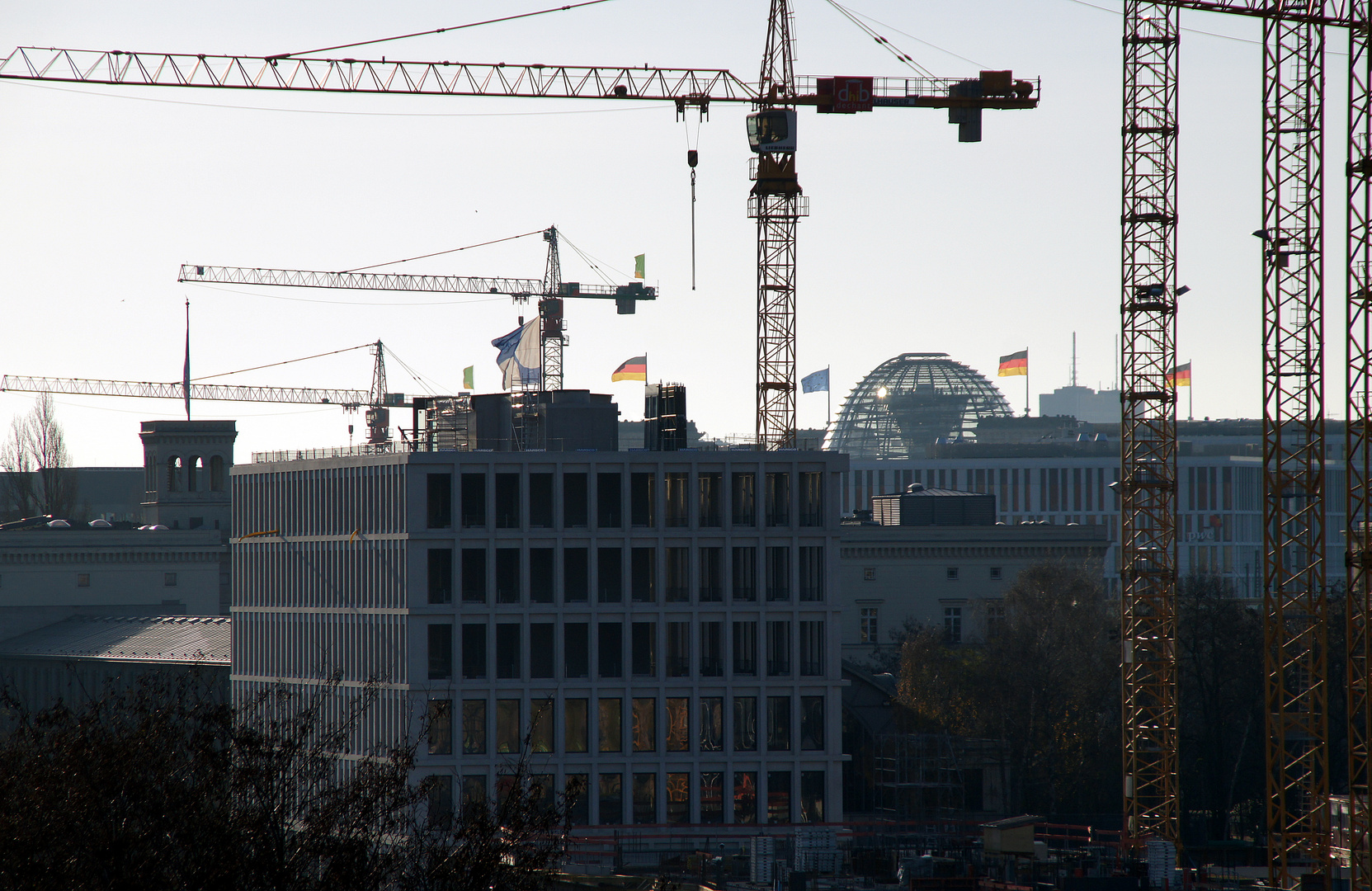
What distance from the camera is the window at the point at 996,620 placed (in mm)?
109438

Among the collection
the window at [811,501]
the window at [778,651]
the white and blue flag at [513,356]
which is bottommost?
the window at [778,651]

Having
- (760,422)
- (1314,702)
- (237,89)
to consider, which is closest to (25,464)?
(237,89)

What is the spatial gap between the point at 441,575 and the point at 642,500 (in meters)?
8.98

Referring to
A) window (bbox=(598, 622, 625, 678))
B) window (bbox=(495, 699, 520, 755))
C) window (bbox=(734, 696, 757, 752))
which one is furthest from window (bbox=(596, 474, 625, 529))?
window (bbox=(734, 696, 757, 752))

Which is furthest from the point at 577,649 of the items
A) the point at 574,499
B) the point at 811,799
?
the point at 811,799

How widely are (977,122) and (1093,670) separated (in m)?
39.4

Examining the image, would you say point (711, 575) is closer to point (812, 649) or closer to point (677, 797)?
point (812, 649)

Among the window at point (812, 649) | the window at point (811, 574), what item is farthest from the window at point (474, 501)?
the window at point (812, 649)

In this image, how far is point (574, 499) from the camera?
82562mm

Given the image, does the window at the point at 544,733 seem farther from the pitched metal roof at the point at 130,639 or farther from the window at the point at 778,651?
the pitched metal roof at the point at 130,639

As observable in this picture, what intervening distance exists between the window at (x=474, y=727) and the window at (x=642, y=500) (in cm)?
1003

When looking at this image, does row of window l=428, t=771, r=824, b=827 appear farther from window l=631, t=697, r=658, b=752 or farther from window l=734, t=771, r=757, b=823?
window l=631, t=697, r=658, b=752

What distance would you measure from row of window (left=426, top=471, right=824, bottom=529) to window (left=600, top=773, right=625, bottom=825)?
34.3 ft

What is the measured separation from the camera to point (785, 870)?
236 feet
